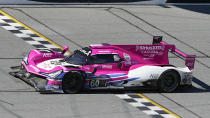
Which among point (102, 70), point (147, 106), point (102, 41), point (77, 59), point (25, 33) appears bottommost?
point (147, 106)

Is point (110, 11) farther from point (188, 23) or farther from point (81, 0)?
point (188, 23)

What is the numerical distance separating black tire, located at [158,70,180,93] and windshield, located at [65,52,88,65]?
7.29ft

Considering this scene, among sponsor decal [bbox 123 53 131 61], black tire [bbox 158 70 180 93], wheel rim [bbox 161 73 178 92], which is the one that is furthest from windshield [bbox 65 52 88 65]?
wheel rim [bbox 161 73 178 92]

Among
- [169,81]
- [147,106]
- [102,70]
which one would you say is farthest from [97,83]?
[169,81]

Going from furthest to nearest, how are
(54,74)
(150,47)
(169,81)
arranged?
(150,47) → (169,81) → (54,74)

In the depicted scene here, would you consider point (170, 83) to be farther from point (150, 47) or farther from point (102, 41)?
point (102, 41)

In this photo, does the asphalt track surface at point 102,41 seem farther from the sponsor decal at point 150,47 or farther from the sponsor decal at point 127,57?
the sponsor decal at point 150,47

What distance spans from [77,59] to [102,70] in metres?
0.79

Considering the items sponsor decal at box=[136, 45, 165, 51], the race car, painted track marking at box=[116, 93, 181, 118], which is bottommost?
painted track marking at box=[116, 93, 181, 118]

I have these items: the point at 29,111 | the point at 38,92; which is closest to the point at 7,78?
the point at 38,92

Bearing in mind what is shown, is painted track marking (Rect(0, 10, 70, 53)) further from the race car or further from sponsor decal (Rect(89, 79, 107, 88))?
sponsor decal (Rect(89, 79, 107, 88))

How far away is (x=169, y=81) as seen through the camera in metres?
15.4

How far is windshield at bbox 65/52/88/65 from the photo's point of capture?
1501 centimetres

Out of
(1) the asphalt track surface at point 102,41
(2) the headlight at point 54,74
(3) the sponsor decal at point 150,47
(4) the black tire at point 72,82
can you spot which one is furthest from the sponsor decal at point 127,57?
(2) the headlight at point 54,74
